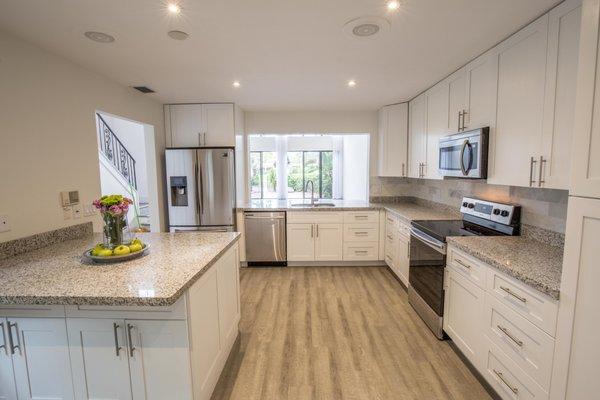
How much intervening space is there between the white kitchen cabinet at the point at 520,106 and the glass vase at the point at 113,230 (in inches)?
102

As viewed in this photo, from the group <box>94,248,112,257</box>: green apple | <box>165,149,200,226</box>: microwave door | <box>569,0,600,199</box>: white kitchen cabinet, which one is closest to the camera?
<box>569,0,600,199</box>: white kitchen cabinet

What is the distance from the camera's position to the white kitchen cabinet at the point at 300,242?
13.4 feet

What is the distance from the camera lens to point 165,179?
3828mm

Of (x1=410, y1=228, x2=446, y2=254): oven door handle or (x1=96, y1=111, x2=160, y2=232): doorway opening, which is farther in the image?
(x1=96, y1=111, x2=160, y2=232): doorway opening

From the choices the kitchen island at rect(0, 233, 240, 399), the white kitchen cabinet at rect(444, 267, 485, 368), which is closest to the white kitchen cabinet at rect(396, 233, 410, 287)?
the white kitchen cabinet at rect(444, 267, 485, 368)

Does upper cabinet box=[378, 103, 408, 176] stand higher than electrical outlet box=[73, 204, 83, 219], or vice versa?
upper cabinet box=[378, 103, 408, 176]

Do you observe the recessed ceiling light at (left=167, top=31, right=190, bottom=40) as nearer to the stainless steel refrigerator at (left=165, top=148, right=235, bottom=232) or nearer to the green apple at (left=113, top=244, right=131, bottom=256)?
the green apple at (left=113, top=244, right=131, bottom=256)

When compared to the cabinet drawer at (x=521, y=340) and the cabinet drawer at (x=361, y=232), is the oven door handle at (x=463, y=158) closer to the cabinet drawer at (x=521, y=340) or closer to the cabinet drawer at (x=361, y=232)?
the cabinet drawer at (x=521, y=340)

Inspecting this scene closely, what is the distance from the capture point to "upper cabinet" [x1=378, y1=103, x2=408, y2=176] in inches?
156

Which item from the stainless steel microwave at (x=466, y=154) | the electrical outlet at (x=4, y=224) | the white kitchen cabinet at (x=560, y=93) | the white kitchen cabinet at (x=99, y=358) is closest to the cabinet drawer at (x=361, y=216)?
the stainless steel microwave at (x=466, y=154)

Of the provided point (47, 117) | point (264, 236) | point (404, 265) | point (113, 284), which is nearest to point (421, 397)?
point (404, 265)

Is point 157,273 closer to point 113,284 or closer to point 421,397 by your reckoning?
point 113,284

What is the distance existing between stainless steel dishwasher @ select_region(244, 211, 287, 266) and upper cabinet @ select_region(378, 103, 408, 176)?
5.48 ft

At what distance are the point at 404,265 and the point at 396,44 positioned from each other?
2320 millimetres
